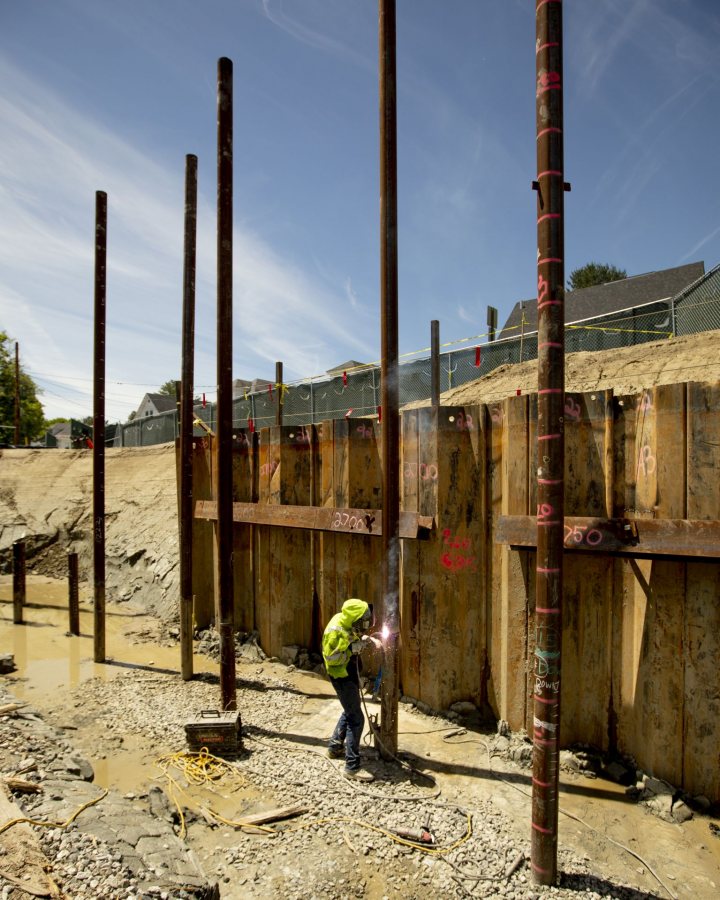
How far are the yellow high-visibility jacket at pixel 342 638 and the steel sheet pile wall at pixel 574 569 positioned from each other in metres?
1.01

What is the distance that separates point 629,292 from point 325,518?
27355 millimetres

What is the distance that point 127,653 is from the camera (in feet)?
30.2

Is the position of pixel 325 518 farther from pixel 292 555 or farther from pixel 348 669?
pixel 348 669

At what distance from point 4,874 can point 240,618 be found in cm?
600

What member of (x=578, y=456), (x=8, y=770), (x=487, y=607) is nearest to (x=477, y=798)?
(x=487, y=607)

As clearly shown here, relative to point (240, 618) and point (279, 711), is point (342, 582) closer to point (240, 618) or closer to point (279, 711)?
point (279, 711)

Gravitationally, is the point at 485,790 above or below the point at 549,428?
below

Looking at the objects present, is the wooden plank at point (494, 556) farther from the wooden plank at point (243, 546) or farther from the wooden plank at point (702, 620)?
the wooden plank at point (243, 546)

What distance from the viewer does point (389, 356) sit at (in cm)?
522

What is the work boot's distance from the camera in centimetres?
508

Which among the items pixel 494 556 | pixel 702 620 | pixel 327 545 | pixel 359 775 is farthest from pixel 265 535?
pixel 702 620

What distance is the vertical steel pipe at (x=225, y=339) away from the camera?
644 cm

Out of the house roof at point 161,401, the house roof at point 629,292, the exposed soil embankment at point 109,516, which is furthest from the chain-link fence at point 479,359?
the house roof at point 161,401

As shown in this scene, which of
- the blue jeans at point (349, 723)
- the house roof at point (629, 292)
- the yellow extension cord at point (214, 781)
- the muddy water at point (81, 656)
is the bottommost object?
the muddy water at point (81, 656)
